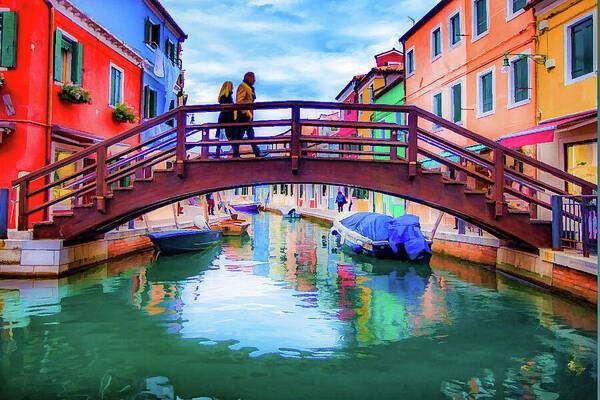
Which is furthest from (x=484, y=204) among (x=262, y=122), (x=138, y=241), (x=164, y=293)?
(x=138, y=241)

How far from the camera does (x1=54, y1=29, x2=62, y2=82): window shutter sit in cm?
1298

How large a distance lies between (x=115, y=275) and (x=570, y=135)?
11.3 meters

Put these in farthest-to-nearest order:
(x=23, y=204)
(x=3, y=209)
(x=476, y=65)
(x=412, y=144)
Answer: (x=476, y=65)
(x=23, y=204)
(x=3, y=209)
(x=412, y=144)

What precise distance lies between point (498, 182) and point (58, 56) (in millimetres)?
11047

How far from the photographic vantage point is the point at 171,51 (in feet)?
76.7

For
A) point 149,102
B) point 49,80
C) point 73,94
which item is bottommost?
point 73,94

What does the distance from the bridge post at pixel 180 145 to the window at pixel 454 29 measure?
41.9 ft

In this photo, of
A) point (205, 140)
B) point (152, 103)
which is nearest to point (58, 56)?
point (205, 140)

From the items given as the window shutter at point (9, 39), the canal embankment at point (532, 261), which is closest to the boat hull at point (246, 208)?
the canal embankment at point (532, 261)

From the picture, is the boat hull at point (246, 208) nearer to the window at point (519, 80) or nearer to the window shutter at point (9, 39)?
the window at point (519, 80)

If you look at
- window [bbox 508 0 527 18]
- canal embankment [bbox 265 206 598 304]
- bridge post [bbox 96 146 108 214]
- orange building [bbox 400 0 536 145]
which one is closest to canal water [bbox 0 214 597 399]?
canal embankment [bbox 265 206 598 304]

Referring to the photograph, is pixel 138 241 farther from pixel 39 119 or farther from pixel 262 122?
pixel 262 122

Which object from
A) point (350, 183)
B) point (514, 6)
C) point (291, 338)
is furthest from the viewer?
point (514, 6)

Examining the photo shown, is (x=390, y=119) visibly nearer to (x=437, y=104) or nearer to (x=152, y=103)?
(x=437, y=104)
